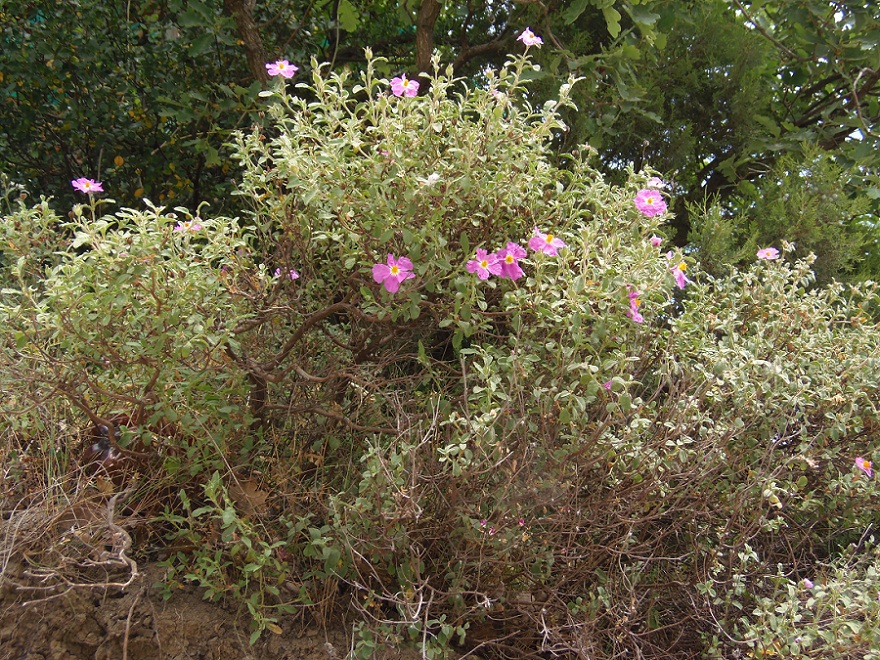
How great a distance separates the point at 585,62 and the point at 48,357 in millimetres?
2724

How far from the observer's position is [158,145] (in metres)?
4.59

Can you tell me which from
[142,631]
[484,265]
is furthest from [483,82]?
[142,631]

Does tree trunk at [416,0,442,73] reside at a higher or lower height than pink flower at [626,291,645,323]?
higher

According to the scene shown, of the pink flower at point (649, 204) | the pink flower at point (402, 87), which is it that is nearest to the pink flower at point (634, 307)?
the pink flower at point (649, 204)

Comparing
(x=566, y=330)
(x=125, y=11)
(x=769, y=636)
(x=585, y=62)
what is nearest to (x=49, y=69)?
(x=125, y=11)

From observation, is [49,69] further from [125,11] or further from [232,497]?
[232,497]

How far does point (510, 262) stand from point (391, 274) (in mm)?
330

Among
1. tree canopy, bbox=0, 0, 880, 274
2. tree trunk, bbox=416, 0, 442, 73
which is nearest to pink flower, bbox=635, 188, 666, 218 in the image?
tree canopy, bbox=0, 0, 880, 274

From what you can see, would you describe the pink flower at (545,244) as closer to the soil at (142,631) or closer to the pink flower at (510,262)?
the pink flower at (510,262)

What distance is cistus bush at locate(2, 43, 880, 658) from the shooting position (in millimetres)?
1987

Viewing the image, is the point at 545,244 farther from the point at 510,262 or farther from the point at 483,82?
the point at 483,82

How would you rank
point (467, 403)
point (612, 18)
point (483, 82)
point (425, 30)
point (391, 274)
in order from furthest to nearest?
point (483, 82)
point (425, 30)
point (612, 18)
point (391, 274)
point (467, 403)

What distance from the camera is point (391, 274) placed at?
2.06 meters

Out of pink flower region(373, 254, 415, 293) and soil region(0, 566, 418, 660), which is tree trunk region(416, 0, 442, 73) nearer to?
pink flower region(373, 254, 415, 293)
